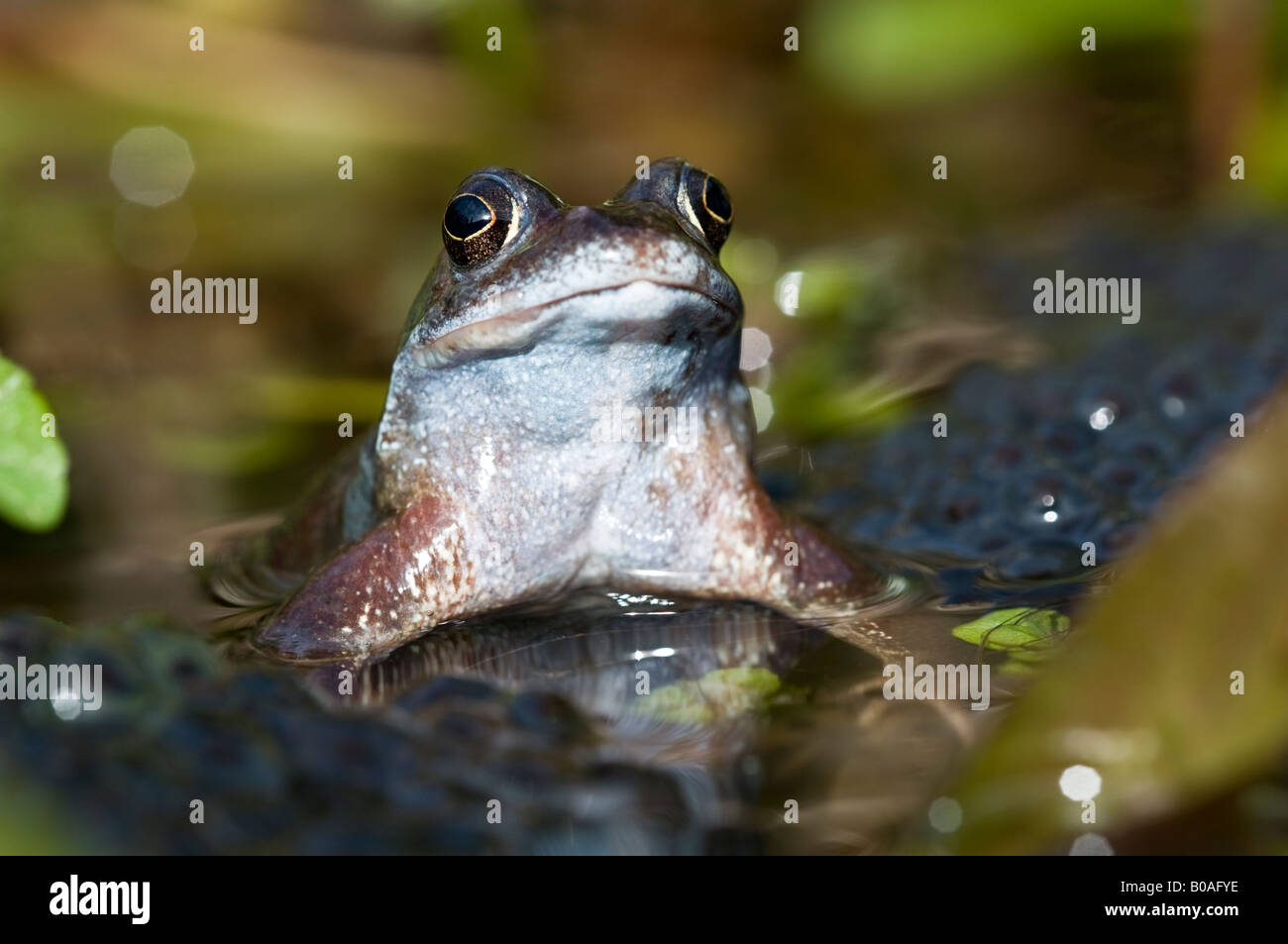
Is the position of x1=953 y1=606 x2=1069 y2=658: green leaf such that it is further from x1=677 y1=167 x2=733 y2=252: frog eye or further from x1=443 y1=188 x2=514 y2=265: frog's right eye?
x1=443 y1=188 x2=514 y2=265: frog's right eye

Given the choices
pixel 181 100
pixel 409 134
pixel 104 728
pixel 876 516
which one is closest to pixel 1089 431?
pixel 876 516

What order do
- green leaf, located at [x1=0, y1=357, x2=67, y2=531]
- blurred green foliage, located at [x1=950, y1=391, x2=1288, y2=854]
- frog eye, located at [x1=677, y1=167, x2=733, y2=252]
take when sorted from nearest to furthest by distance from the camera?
blurred green foliage, located at [x1=950, y1=391, x2=1288, y2=854] < green leaf, located at [x1=0, y1=357, x2=67, y2=531] < frog eye, located at [x1=677, y1=167, x2=733, y2=252]

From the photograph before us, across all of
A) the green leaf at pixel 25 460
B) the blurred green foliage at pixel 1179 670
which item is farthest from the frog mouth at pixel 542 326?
the blurred green foliage at pixel 1179 670

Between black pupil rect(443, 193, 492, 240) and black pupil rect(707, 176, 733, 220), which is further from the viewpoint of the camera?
black pupil rect(707, 176, 733, 220)

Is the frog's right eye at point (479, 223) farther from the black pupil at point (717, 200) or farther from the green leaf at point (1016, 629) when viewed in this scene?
the green leaf at point (1016, 629)

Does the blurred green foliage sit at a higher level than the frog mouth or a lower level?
lower

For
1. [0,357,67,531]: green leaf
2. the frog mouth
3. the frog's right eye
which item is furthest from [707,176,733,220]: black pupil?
[0,357,67,531]: green leaf

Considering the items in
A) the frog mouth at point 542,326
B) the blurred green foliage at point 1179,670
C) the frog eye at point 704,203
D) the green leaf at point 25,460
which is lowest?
the blurred green foliage at point 1179,670
